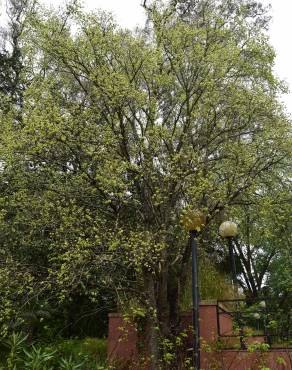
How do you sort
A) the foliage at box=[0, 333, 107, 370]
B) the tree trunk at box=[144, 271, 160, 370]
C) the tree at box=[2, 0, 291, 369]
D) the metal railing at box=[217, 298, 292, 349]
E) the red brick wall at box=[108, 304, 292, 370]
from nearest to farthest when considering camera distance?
the foliage at box=[0, 333, 107, 370]
the red brick wall at box=[108, 304, 292, 370]
the tree trunk at box=[144, 271, 160, 370]
the metal railing at box=[217, 298, 292, 349]
the tree at box=[2, 0, 291, 369]

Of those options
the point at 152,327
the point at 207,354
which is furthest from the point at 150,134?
the point at 207,354

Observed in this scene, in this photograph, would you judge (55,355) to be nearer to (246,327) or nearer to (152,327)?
(152,327)

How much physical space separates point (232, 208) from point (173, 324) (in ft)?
9.36

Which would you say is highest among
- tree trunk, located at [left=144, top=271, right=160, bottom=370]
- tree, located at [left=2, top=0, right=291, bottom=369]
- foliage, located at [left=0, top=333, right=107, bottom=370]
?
tree, located at [left=2, top=0, right=291, bottom=369]

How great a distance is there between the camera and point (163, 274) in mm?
9000

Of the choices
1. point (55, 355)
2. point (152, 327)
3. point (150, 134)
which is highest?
point (150, 134)

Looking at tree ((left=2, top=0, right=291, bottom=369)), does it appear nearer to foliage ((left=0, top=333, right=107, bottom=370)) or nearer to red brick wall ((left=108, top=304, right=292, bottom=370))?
red brick wall ((left=108, top=304, right=292, bottom=370))

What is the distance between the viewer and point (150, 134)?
9.13 metres

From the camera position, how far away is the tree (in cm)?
880

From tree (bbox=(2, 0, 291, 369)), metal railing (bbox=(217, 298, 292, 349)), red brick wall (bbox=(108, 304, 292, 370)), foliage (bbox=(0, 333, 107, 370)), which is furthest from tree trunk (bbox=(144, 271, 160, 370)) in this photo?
metal railing (bbox=(217, 298, 292, 349))

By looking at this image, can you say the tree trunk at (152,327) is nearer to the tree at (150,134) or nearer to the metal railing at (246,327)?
the tree at (150,134)

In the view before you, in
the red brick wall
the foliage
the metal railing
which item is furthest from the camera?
the metal railing

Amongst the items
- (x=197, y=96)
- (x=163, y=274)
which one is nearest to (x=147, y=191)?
(x=163, y=274)

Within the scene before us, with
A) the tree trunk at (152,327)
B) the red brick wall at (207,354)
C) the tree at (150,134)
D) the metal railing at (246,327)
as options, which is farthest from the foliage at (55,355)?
the metal railing at (246,327)
